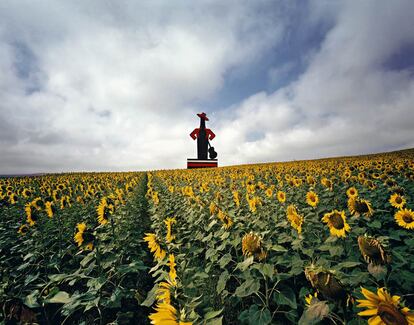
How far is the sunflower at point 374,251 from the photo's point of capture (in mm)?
1663

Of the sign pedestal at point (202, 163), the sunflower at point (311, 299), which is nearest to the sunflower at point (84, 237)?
the sunflower at point (311, 299)

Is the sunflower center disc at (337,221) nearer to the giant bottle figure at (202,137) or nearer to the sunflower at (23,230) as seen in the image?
the sunflower at (23,230)

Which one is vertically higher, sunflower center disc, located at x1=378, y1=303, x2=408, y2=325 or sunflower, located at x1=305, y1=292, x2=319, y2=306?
sunflower center disc, located at x1=378, y1=303, x2=408, y2=325

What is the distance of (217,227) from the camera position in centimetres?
498

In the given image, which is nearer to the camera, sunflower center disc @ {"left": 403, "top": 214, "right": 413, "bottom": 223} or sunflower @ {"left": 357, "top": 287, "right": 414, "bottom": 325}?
sunflower @ {"left": 357, "top": 287, "right": 414, "bottom": 325}

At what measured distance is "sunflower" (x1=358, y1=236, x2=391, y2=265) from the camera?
5.46 feet

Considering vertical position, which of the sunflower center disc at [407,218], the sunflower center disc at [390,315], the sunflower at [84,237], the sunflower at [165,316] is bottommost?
the sunflower at [84,237]

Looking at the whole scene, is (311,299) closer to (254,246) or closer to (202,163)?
(254,246)

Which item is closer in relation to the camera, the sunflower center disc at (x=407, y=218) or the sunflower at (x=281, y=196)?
the sunflower center disc at (x=407, y=218)

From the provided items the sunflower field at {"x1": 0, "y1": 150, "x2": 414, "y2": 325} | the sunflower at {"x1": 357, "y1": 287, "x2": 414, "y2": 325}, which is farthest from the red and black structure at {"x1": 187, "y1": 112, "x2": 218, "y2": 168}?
the sunflower at {"x1": 357, "y1": 287, "x2": 414, "y2": 325}

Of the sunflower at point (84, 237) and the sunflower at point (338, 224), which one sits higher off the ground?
the sunflower at point (338, 224)

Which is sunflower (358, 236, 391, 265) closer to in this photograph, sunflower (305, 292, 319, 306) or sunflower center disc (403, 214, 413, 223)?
sunflower (305, 292, 319, 306)

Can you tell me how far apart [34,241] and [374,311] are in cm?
632

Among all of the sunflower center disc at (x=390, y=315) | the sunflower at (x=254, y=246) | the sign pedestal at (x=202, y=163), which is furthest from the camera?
the sign pedestal at (x=202, y=163)
